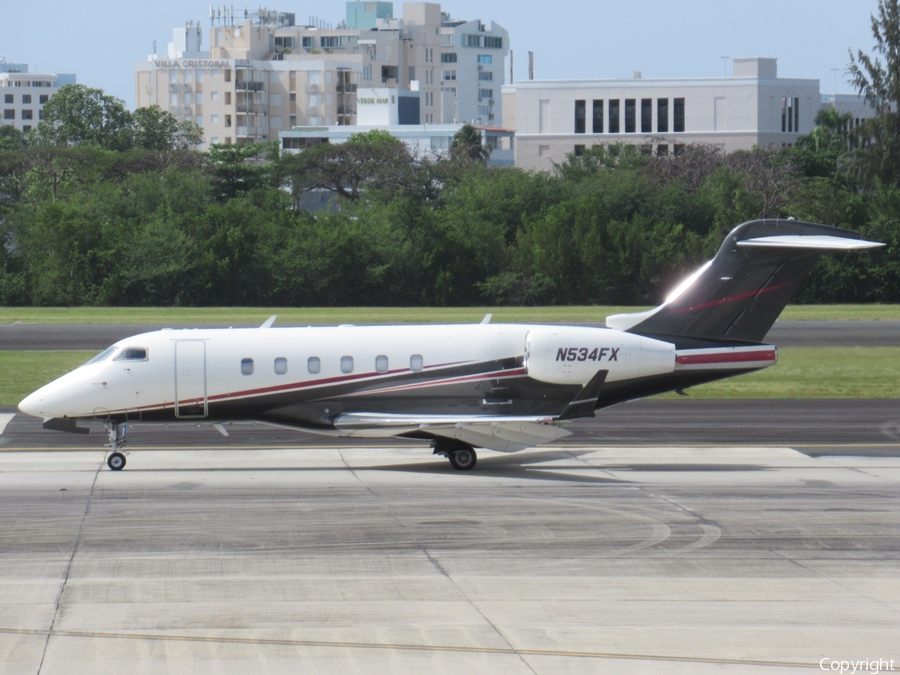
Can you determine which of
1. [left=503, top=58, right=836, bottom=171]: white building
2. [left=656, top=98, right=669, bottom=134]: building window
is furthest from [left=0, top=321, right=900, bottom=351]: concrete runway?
[left=656, top=98, right=669, bottom=134]: building window

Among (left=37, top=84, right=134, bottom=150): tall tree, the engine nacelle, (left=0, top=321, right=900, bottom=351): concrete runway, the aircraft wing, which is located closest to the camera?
the aircraft wing

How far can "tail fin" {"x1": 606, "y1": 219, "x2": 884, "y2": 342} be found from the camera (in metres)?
24.2

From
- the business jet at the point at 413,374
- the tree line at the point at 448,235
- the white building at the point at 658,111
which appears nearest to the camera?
the business jet at the point at 413,374

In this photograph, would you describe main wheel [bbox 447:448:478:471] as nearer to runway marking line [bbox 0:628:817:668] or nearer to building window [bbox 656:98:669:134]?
runway marking line [bbox 0:628:817:668]

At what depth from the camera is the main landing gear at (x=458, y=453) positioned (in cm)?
2364

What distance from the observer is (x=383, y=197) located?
91.4 metres

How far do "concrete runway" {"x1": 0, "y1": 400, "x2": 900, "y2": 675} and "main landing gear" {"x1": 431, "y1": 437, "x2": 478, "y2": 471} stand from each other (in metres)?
0.27

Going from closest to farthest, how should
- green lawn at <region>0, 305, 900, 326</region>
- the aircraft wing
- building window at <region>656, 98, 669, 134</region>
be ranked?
1. the aircraft wing
2. green lawn at <region>0, 305, 900, 326</region>
3. building window at <region>656, 98, 669, 134</region>

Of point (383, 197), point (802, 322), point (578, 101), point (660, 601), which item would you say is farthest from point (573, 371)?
point (578, 101)

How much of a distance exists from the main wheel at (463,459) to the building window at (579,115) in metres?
125

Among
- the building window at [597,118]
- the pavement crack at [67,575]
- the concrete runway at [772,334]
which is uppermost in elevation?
the building window at [597,118]

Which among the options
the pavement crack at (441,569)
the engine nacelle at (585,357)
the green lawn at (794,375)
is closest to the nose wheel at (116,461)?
the pavement crack at (441,569)

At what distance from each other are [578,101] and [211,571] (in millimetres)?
134343

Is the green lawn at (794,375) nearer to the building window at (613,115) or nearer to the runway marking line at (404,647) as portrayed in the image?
the runway marking line at (404,647)
